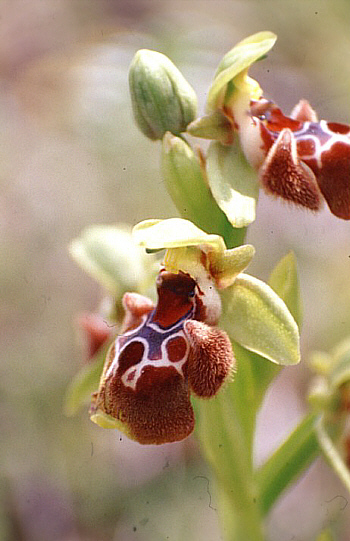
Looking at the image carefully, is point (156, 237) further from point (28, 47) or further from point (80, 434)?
point (28, 47)

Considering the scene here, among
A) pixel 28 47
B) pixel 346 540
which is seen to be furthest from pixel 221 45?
pixel 346 540

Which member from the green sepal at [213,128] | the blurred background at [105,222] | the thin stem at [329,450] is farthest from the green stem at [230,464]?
the blurred background at [105,222]

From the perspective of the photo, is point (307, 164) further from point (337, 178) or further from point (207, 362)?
point (207, 362)

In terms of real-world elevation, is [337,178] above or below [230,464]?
above

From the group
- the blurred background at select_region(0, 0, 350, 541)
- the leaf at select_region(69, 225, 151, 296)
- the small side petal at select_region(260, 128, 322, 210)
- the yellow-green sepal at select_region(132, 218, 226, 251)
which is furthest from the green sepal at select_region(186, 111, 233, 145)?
the blurred background at select_region(0, 0, 350, 541)

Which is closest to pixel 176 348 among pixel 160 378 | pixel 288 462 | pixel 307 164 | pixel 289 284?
pixel 160 378

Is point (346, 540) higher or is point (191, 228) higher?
point (191, 228)
